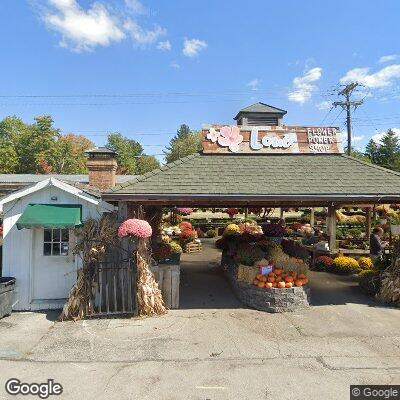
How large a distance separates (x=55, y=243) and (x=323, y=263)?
10204mm

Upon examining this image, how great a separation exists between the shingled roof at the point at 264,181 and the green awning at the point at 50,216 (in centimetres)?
102

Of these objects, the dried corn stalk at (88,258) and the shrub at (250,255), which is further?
the shrub at (250,255)

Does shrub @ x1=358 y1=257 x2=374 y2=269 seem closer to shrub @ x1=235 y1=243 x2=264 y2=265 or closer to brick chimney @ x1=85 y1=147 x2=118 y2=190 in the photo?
shrub @ x1=235 y1=243 x2=264 y2=265

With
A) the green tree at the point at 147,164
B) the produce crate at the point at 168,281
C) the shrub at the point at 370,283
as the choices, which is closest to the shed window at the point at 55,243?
the produce crate at the point at 168,281

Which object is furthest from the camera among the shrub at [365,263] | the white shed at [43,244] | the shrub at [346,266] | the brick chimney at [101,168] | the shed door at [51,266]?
the brick chimney at [101,168]

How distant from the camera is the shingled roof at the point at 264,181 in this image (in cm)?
841

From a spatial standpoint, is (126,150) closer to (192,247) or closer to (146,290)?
(192,247)

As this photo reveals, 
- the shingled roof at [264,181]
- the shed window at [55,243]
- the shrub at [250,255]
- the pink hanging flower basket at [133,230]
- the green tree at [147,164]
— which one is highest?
the green tree at [147,164]

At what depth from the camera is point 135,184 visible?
8828mm

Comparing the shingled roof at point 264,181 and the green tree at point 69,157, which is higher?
the green tree at point 69,157

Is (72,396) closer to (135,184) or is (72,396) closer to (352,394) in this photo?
(352,394)

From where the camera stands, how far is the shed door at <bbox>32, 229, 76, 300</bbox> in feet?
28.8

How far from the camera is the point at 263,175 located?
9594mm

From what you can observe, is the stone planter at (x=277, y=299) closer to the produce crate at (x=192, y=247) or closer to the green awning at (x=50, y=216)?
the green awning at (x=50, y=216)
